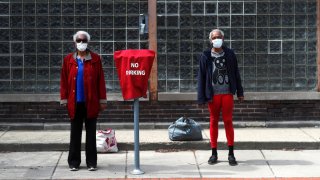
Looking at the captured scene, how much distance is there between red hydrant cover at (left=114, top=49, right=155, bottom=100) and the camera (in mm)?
8141

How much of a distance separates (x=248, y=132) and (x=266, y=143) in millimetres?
1038

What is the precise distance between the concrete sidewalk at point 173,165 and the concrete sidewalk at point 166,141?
0.41 feet

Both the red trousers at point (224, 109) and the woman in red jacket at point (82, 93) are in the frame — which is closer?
the woman in red jacket at point (82, 93)

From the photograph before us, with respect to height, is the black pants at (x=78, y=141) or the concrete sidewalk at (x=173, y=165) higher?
the black pants at (x=78, y=141)

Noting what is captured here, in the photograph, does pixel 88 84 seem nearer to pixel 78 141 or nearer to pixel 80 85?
pixel 80 85

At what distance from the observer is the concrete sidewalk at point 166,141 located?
32.4ft

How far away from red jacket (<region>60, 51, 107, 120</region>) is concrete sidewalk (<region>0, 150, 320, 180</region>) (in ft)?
2.71

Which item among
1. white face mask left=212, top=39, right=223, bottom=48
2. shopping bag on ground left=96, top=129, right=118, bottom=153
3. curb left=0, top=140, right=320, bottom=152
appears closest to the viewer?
white face mask left=212, top=39, right=223, bottom=48

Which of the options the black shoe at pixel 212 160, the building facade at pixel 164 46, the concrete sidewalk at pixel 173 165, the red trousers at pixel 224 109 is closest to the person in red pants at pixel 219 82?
the red trousers at pixel 224 109

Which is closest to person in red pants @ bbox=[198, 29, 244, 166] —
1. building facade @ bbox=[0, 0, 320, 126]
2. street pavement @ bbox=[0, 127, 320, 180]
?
street pavement @ bbox=[0, 127, 320, 180]

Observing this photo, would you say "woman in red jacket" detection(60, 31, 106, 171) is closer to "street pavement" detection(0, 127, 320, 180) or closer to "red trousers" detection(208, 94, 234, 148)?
"street pavement" detection(0, 127, 320, 180)

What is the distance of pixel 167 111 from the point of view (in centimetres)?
1145

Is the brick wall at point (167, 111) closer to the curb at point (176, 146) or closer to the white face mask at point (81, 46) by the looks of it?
the curb at point (176, 146)

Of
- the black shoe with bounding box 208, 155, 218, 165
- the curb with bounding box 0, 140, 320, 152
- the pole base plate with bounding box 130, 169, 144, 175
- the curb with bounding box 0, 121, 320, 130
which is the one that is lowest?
the pole base plate with bounding box 130, 169, 144, 175
